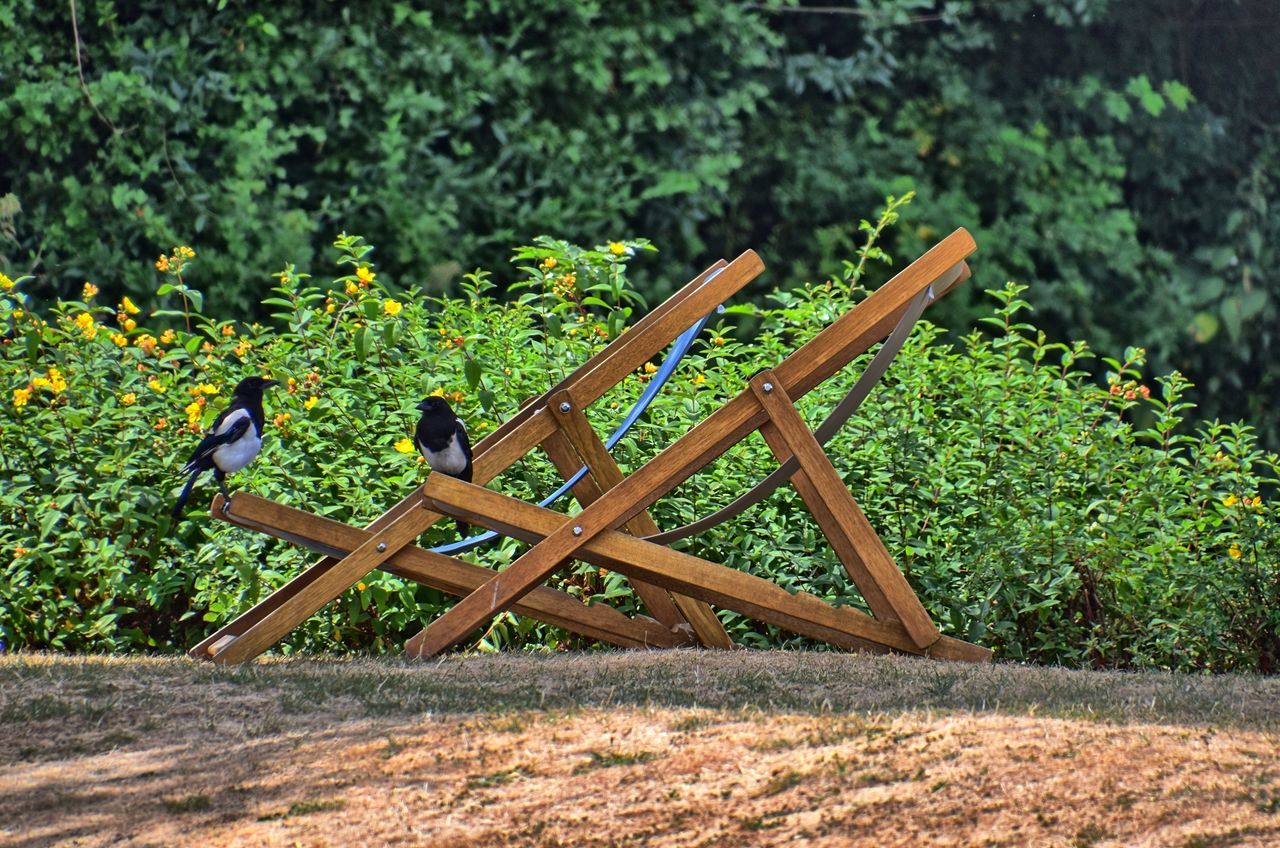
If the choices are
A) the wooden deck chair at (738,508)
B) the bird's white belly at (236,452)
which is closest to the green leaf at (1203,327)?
the wooden deck chair at (738,508)

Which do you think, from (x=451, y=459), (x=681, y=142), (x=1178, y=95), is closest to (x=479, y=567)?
(x=451, y=459)

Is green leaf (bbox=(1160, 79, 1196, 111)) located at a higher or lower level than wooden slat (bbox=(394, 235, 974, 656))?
lower

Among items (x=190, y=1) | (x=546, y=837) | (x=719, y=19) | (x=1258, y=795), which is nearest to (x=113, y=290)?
(x=190, y=1)

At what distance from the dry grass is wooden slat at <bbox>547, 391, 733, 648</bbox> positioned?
0.67 metres

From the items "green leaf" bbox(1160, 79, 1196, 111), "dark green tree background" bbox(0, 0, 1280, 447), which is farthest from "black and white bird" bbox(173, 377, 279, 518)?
"green leaf" bbox(1160, 79, 1196, 111)

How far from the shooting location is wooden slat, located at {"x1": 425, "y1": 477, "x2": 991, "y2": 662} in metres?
4.50

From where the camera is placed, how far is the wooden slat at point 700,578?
4.50 m

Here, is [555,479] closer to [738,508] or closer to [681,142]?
[738,508]

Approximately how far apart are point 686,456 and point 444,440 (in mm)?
771

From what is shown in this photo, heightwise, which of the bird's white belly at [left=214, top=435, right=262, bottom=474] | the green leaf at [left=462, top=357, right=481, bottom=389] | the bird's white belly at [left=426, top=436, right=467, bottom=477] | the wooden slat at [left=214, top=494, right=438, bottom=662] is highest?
the bird's white belly at [left=214, top=435, right=262, bottom=474]

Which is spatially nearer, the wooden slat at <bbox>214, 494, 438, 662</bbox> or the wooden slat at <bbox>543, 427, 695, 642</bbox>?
the wooden slat at <bbox>214, 494, 438, 662</bbox>

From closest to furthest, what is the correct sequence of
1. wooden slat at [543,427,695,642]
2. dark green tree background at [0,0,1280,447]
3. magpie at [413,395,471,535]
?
magpie at [413,395,471,535] < wooden slat at [543,427,695,642] < dark green tree background at [0,0,1280,447]

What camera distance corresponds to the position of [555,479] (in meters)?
5.82

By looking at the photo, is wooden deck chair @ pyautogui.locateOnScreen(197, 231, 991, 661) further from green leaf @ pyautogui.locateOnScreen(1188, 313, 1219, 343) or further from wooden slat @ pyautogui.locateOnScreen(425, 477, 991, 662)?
green leaf @ pyautogui.locateOnScreen(1188, 313, 1219, 343)
